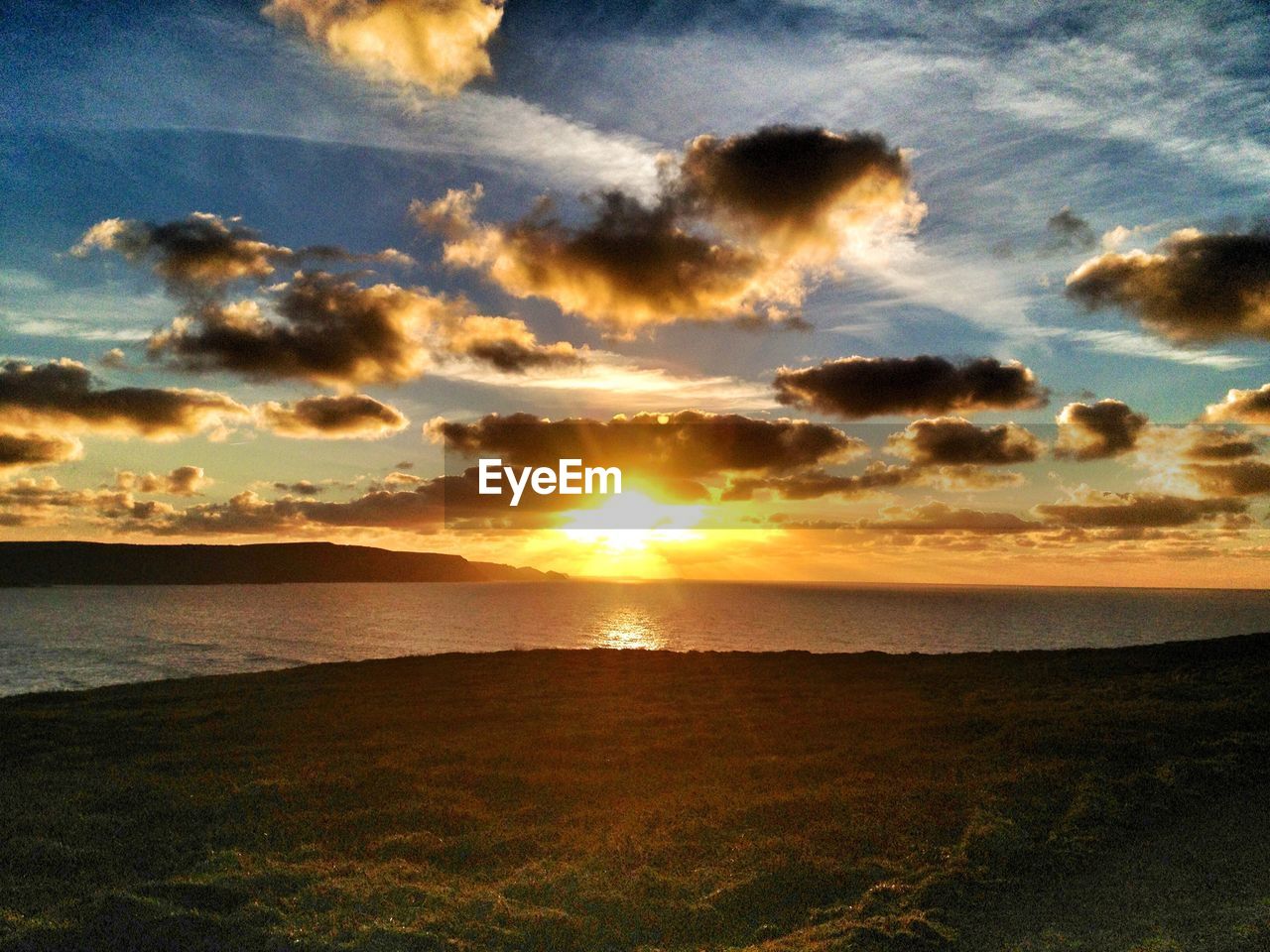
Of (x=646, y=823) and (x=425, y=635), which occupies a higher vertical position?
(x=646, y=823)

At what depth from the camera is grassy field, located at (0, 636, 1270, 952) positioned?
1289cm

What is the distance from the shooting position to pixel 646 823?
17391 millimetres

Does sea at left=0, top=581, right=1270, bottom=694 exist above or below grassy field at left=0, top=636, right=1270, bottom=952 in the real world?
below

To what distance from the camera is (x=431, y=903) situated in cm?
1370

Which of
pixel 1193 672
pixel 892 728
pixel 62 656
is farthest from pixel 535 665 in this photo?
pixel 62 656

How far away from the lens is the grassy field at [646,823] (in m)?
12.9

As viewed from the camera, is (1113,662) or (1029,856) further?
(1113,662)

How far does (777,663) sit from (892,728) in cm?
1630

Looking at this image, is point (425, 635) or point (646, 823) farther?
point (425, 635)

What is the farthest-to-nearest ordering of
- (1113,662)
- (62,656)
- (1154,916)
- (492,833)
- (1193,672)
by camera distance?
(62,656), (1113,662), (1193,672), (492,833), (1154,916)

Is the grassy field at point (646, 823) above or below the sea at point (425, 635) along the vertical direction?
above

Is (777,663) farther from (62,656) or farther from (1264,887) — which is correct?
(62,656)

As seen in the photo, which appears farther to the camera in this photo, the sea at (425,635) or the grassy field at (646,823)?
the sea at (425,635)

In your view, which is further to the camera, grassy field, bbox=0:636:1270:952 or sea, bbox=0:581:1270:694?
sea, bbox=0:581:1270:694
